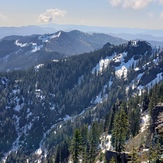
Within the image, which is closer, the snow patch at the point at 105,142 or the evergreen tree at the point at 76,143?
the evergreen tree at the point at 76,143

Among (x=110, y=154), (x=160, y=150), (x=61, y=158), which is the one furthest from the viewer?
(x=61, y=158)

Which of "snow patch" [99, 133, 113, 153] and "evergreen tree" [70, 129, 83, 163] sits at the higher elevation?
"evergreen tree" [70, 129, 83, 163]

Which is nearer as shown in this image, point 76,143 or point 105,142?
point 76,143

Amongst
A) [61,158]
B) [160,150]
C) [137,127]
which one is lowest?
[61,158]

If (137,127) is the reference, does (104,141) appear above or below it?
below

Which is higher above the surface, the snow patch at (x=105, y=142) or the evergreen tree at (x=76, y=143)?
the evergreen tree at (x=76, y=143)

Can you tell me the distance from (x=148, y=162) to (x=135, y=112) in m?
50.0

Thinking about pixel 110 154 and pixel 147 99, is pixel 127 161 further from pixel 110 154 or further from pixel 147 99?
pixel 147 99

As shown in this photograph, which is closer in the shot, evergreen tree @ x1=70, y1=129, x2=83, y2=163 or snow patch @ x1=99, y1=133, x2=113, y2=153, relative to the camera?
evergreen tree @ x1=70, y1=129, x2=83, y2=163

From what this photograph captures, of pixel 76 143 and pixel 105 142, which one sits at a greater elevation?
pixel 76 143

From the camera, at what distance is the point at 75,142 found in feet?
272

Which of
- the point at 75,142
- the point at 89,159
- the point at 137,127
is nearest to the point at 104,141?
the point at 137,127

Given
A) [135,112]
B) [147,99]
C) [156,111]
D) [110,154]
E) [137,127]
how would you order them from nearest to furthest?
[110,154] < [156,111] < [137,127] < [135,112] < [147,99]

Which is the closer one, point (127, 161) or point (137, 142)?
point (127, 161)
